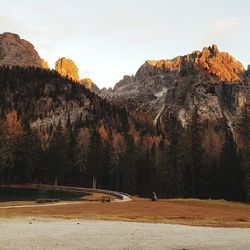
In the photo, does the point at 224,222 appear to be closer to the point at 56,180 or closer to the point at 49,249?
the point at 49,249

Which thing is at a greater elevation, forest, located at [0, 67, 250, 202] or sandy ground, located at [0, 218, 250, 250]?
forest, located at [0, 67, 250, 202]

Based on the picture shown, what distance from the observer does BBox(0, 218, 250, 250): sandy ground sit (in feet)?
77.0

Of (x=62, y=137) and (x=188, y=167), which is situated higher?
(x=62, y=137)

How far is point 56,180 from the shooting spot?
13262 cm

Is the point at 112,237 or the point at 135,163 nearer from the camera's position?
the point at 112,237


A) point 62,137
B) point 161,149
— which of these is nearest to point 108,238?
point 161,149

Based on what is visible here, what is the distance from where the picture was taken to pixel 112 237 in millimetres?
26891

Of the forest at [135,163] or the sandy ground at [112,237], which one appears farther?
the forest at [135,163]

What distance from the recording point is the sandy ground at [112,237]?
23.5 meters

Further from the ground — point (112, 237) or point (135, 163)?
point (135, 163)

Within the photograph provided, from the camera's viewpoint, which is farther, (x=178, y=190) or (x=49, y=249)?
(x=178, y=190)

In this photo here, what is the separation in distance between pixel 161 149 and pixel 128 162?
41.6 feet

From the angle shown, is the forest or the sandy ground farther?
the forest

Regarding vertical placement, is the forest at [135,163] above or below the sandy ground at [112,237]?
above
